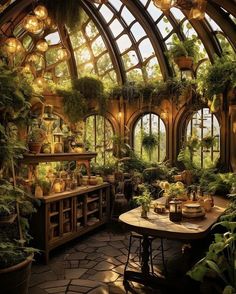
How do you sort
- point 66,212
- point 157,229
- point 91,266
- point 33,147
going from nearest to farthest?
point 157,229, point 91,266, point 33,147, point 66,212

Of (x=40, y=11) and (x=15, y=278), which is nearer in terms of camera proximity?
(x=15, y=278)

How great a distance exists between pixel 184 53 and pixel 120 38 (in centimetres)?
244

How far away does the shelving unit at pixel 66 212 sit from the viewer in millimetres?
5031

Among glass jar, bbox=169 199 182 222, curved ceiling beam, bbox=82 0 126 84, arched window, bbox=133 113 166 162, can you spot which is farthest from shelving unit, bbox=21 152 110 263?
curved ceiling beam, bbox=82 0 126 84

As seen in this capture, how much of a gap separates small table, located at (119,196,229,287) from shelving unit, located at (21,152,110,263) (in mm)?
1435

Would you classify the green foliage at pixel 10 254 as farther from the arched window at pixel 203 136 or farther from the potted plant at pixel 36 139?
the arched window at pixel 203 136

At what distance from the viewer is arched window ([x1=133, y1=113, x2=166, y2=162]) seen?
7891mm

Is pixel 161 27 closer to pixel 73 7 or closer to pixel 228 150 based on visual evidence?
pixel 73 7

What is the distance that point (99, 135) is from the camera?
8.56m

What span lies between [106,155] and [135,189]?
4.96 ft

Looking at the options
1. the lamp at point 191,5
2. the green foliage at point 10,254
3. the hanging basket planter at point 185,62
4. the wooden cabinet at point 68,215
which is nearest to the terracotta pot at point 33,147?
the wooden cabinet at point 68,215

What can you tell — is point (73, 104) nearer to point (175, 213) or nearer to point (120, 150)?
point (120, 150)

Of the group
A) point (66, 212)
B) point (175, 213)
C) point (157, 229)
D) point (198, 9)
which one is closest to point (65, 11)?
point (198, 9)

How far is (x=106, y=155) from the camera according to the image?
8.42 meters
